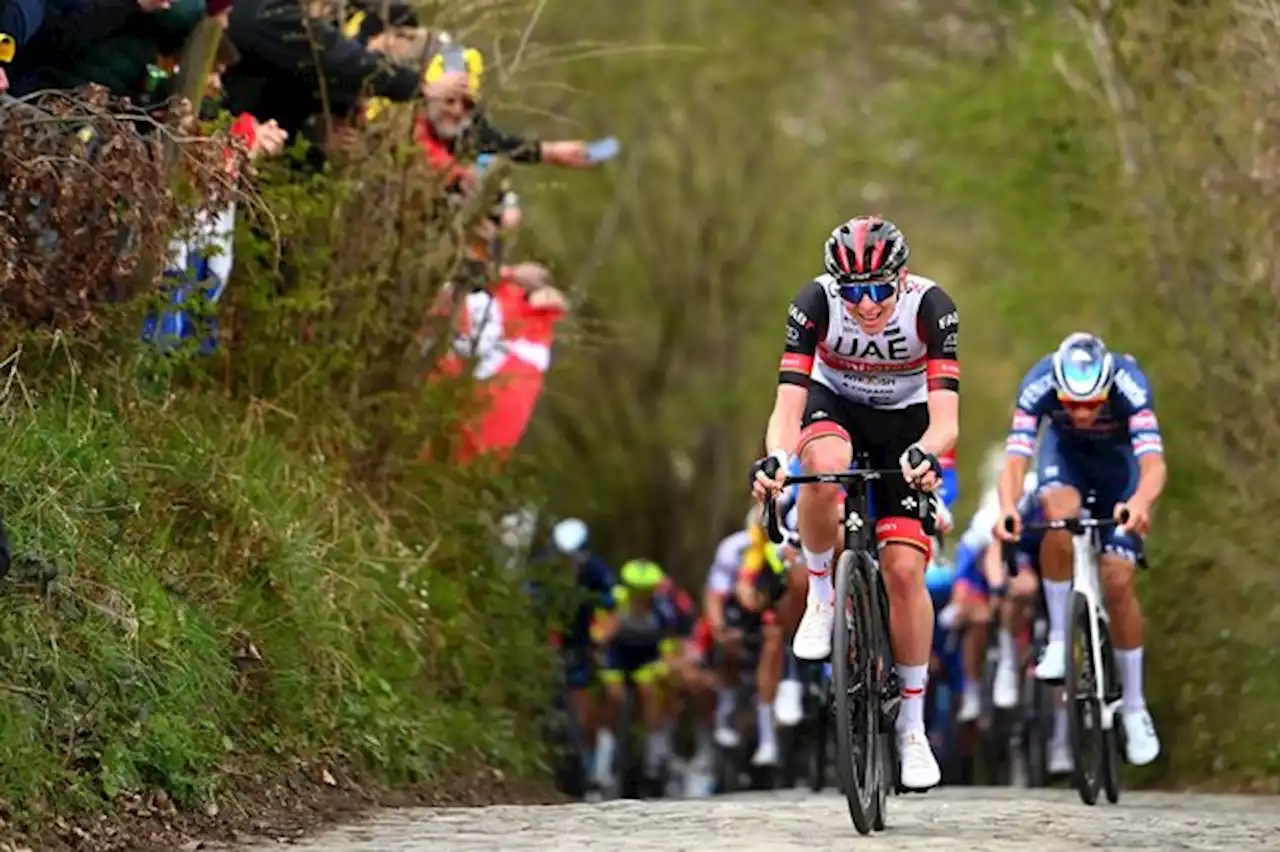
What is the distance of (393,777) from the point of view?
11.4 m

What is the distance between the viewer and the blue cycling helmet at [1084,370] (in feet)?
42.6

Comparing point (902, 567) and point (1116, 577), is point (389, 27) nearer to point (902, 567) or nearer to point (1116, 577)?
point (1116, 577)

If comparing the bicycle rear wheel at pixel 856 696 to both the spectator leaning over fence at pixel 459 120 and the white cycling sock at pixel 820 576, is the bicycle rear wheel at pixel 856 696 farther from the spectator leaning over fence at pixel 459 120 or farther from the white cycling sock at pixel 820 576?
the spectator leaning over fence at pixel 459 120

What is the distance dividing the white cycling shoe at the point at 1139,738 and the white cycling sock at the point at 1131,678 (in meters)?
0.04

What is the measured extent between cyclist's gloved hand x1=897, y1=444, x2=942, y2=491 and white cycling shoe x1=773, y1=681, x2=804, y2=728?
7.85 m

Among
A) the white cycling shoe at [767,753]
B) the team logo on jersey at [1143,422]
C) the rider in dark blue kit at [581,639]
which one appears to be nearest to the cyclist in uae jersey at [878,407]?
the team logo on jersey at [1143,422]

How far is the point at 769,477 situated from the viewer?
368 inches

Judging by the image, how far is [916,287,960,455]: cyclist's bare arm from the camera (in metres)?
9.81

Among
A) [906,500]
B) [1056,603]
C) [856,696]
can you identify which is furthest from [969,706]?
[856,696]

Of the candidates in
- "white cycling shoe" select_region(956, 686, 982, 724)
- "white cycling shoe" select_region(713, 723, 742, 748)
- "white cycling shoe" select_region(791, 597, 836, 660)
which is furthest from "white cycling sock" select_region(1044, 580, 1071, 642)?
"white cycling shoe" select_region(713, 723, 742, 748)

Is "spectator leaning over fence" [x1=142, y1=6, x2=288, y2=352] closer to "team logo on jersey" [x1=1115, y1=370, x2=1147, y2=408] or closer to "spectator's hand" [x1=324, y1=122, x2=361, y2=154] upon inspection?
"spectator's hand" [x1=324, y1=122, x2=361, y2=154]

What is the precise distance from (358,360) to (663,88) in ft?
75.9

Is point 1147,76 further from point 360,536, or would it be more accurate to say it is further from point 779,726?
point 360,536

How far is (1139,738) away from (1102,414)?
1.51m
